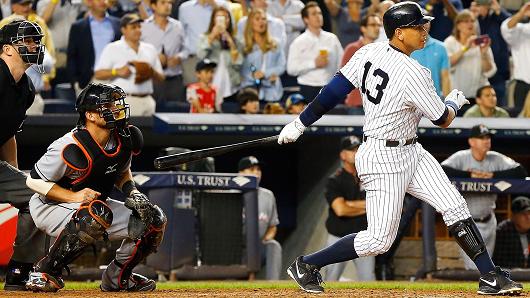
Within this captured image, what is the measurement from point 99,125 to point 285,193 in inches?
236

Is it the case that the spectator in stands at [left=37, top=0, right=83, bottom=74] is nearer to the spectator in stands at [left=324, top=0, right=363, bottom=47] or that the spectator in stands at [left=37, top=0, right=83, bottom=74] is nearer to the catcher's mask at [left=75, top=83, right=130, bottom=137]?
the spectator in stands at [left=324, top=0, right=363, bottom=47]

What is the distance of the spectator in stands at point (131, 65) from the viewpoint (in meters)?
10.4

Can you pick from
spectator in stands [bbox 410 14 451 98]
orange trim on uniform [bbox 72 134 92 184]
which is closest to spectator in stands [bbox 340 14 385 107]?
spectator in stands [bbox 410 14 451 98]

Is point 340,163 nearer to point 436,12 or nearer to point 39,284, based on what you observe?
point 436,12

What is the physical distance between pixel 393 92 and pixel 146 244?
1.72 meters

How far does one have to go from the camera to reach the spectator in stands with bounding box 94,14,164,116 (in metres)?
10.4

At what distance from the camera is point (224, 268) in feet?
30.4

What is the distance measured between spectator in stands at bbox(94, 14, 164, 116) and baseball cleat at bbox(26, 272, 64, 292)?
4.24 metres

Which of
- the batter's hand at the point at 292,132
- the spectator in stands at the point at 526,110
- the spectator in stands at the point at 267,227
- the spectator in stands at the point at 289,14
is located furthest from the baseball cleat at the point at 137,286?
the spectator in stands at the point at 526,110

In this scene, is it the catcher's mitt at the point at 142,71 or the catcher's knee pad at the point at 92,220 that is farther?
the catcher's mitt at the point at 142,71

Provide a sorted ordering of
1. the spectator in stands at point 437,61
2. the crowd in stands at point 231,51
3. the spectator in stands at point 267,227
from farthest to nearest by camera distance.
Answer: the spectator in stands at point 437,61 → the crowd in stands at point 231,51 → the spectator in stands at point 267,227

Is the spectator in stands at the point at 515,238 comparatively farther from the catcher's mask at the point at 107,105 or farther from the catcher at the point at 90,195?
the catcher's mask at the point at 107,105

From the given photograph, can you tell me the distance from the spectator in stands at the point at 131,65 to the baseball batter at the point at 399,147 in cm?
461

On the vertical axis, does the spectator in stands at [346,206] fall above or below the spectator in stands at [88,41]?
below
